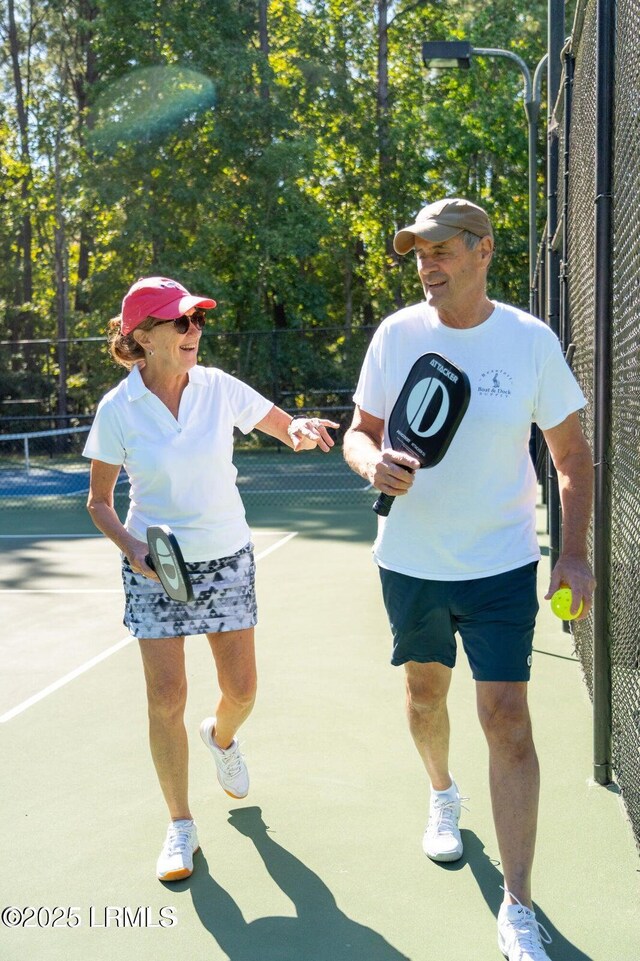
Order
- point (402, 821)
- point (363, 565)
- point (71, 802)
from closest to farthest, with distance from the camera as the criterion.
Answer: point (402, 821)
point (71, 802)
point (363, 565)

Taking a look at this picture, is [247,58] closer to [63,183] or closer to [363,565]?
[63,183]

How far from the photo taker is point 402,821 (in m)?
3.72

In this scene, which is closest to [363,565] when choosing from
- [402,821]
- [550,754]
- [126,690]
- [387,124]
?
[126,690]

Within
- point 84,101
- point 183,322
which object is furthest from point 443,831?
point 84,101

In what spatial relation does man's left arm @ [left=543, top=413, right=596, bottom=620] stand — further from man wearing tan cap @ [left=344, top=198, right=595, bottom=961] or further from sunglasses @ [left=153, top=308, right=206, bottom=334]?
sunglasses @ [left=153, top=308, right=206, bottom=334]

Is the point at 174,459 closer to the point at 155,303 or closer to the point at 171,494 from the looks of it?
the point at 171,494

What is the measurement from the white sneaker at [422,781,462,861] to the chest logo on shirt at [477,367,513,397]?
1.36 m

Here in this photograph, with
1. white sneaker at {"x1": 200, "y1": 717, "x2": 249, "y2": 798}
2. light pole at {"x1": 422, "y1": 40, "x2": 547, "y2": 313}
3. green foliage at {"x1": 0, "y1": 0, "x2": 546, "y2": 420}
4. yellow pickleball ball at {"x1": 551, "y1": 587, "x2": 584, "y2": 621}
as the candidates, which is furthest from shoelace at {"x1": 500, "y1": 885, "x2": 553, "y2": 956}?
green foliage at {"x1": 0, "y1": 0, "x2": 546, "y2": 420}

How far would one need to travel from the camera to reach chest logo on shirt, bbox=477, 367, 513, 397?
292 centimetres

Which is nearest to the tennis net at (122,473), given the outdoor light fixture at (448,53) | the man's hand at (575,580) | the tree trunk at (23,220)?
the outdoor light fixture at (448,53)

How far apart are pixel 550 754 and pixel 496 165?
2549 centimetres

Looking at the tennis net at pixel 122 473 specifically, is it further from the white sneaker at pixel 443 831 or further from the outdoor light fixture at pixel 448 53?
the white sneaker at pixel 443 831

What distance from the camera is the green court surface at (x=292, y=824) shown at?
2.98m

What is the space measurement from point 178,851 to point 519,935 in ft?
3.67
